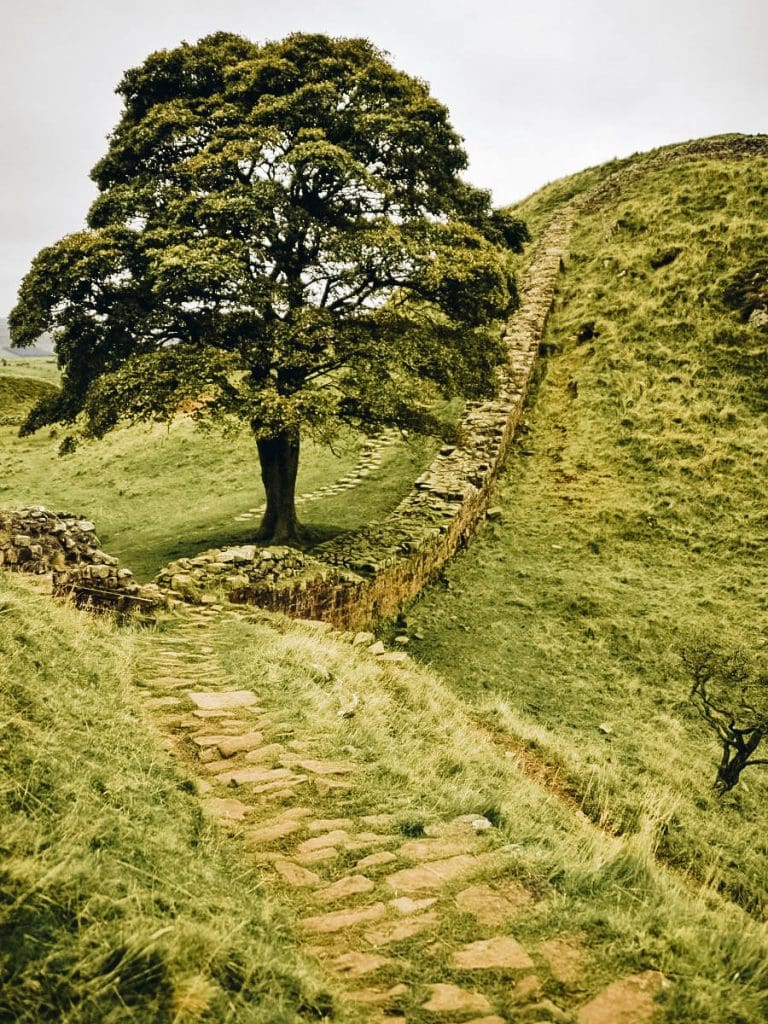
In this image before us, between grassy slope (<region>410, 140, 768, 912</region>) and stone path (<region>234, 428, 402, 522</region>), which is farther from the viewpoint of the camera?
stone path (<region>234, 428, 402, 522</region>)

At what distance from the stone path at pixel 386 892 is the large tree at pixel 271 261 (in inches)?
259

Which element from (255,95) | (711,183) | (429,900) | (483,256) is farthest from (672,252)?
(429,900)

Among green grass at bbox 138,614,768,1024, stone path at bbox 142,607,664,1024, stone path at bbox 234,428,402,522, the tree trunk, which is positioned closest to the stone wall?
green grass at bbox 138,614,768,1024

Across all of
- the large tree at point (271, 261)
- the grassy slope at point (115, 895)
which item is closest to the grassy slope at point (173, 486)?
the large tree at point (271, 261)

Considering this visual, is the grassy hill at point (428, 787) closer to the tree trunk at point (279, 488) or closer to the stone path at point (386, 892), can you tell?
the stone path at point (386, 892)

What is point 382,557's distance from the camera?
459 inches

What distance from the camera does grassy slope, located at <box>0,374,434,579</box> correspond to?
14977 mm

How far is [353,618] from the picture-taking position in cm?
1091

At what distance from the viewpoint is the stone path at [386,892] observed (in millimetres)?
2473

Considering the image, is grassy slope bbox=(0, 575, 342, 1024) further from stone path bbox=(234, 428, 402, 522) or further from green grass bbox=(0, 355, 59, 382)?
green grass bbox=(0, 355, 59, 382)

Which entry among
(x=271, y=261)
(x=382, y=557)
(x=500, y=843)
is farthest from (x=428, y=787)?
(x=271, y=261)

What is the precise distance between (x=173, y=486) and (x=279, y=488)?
8432 mm

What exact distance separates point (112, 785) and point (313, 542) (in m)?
9.62

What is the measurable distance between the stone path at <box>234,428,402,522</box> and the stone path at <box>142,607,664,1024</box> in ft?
37.4
